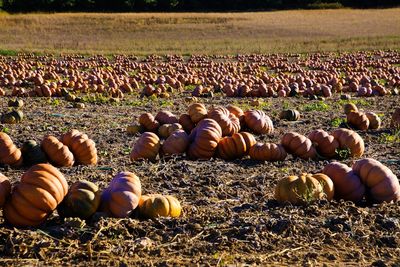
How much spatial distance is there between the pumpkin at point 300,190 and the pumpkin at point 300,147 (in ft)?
7.31

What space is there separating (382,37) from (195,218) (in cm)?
4784

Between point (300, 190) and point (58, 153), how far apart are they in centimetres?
330

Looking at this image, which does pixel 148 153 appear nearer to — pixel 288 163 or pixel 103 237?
pixel 288 163

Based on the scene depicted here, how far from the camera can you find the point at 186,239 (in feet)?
15.0

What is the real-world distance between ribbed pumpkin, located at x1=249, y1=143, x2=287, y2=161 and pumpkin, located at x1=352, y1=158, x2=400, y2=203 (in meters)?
1.81

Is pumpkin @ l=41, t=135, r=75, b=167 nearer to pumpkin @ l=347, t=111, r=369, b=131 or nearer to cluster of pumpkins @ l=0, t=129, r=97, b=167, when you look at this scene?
cluster of pumpkins @ l=0, t=129, r=97, b=167

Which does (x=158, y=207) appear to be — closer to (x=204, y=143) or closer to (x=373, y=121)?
(x=204, y=143)

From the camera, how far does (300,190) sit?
5.51 m

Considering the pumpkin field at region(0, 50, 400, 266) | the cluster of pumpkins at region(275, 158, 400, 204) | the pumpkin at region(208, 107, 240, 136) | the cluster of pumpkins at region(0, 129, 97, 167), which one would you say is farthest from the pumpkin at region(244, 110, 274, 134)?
the cluster of pumpkins at region(275, 158, 400, 204)

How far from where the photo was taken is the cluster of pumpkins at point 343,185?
5.52 m

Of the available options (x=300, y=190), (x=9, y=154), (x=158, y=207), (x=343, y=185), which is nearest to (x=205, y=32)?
(x=9, y=154)

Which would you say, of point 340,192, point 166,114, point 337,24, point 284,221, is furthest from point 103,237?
point 337,24

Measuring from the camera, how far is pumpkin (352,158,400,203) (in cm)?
574

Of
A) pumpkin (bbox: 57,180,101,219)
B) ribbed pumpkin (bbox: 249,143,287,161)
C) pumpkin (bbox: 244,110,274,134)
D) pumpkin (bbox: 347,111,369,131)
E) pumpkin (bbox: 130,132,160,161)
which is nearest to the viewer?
pumpkin (bbox: 57,180,101,219)
